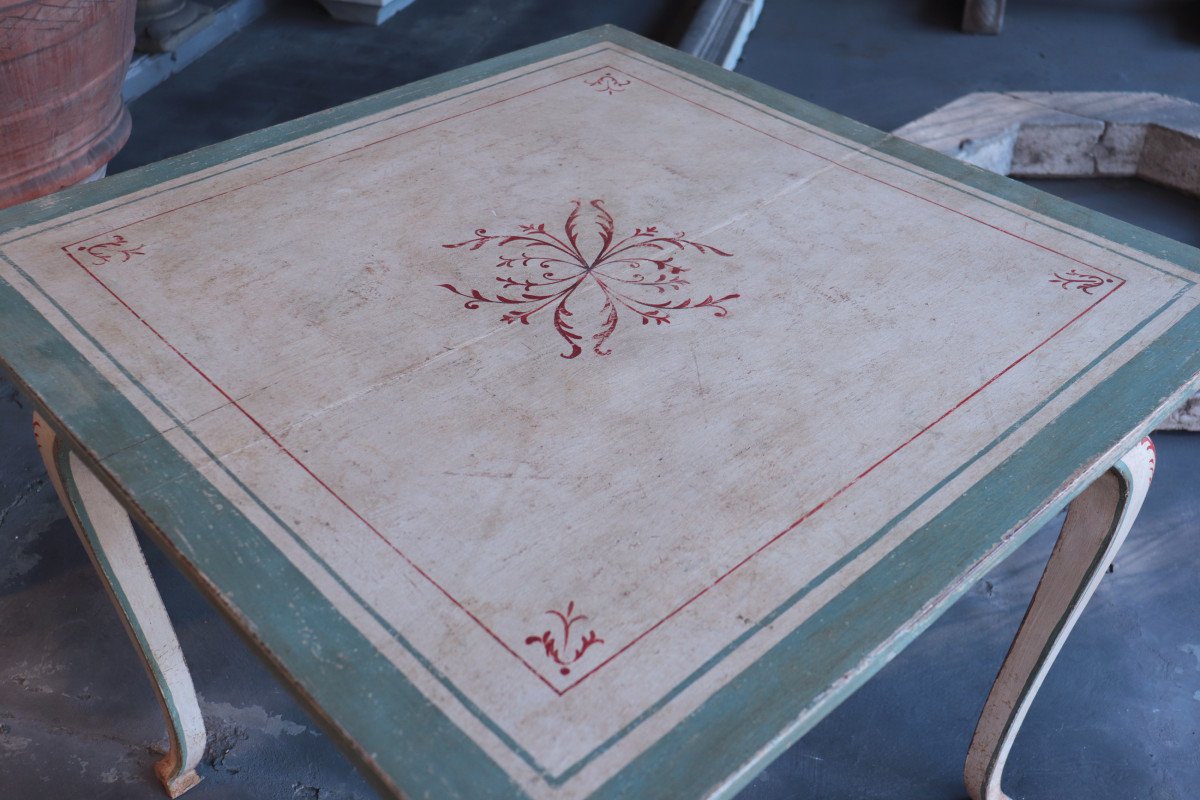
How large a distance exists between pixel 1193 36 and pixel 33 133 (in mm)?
3455

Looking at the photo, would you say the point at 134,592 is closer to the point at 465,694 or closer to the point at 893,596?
the point at 465,694

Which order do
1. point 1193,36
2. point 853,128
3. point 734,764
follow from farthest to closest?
point 1193,36, point 853,128, point 734,764

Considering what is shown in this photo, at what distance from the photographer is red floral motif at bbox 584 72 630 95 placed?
1837 mm

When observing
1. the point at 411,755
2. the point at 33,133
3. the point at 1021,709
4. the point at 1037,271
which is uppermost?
the point at 1037,271

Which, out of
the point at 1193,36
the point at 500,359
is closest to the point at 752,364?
the point at 500,359

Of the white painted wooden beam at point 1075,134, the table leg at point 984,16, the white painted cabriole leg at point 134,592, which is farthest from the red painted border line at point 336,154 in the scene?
the table leg at point 984,16

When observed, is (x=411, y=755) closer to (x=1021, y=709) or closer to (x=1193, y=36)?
(x=1021, y=709)

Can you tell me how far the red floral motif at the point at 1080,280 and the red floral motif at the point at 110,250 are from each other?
1.15m

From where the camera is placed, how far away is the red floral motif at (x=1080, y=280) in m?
1.35

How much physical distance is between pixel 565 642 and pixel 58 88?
74.4 inches

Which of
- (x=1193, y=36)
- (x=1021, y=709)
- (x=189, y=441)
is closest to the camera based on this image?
(x=189, y=441)

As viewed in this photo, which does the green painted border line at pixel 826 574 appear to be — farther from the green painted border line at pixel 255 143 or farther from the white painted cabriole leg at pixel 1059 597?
the green painted border line at pixel 255 143

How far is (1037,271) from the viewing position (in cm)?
138

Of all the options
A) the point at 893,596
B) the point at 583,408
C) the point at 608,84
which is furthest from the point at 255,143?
the point at 893,596
